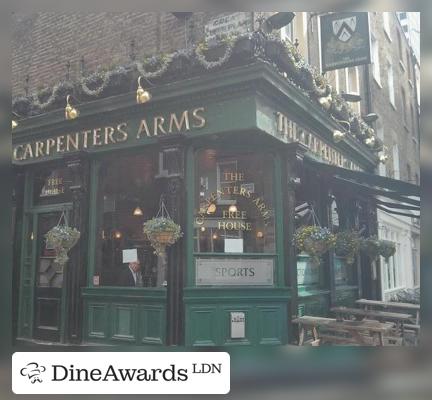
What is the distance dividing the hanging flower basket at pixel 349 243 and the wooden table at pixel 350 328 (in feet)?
2.34

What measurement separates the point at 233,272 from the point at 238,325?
55 centimetres

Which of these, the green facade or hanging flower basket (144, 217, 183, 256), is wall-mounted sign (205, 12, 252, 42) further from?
hanging flower basket (144, 217, 183, 256)

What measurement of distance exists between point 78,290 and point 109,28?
2.93 meters

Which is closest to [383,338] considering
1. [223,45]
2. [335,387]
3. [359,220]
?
[335,387]

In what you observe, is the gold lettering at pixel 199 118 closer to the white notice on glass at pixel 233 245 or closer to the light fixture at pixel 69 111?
the white notice on glass at pixel 233 245

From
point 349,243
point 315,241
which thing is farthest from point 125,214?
point 349,243

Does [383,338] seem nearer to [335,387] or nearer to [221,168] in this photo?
[335,387]

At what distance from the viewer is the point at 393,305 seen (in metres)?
5.45

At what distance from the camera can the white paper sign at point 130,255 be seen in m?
5.86

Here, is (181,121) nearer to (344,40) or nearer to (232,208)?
(232,208)

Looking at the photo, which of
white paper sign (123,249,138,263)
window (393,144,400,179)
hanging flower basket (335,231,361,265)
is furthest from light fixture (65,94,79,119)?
window (393,144,400,179)

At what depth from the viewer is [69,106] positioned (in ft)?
19.5

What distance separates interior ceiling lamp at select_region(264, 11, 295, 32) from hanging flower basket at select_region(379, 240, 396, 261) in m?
2.43

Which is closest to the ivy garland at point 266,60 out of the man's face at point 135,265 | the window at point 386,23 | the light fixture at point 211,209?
the window at point 386,23
